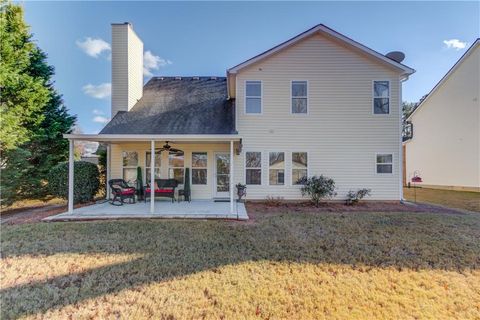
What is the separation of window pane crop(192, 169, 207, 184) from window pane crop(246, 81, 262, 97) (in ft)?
13.4

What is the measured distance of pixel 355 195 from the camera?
33.9ft

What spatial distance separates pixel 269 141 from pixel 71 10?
11075 mm

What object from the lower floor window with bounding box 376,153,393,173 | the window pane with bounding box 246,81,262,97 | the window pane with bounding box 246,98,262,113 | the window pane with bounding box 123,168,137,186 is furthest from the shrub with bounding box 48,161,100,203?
the lower floor window with bounding box 376,153,393,173

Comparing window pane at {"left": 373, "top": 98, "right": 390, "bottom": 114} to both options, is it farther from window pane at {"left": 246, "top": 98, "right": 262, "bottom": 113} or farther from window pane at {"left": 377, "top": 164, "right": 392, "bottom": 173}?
window pane at {"left": 246, "top": 98, "right": 262, "bottom": 113}

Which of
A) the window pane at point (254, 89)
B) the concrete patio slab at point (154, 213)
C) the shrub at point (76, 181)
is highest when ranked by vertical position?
the window pane at point (254, 89)

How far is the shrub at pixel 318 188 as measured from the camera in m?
9.90

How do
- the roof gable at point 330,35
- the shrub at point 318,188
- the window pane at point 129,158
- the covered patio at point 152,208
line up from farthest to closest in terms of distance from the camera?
the window pane at point 129,158
the roof gable at point 330,35
the shrub at point 318,188
the covered patio at point 152,208

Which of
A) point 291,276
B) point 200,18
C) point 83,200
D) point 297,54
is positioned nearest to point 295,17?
point 297,54

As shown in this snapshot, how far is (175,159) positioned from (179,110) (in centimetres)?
254

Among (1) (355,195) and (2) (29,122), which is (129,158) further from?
(1) (355,195)

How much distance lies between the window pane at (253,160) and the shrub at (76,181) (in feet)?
22.2

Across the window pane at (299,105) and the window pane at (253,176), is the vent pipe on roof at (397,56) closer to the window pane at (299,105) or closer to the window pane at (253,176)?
the window pane at (299,105)

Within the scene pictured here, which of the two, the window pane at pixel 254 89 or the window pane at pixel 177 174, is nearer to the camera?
the window pane at pixel 254 89

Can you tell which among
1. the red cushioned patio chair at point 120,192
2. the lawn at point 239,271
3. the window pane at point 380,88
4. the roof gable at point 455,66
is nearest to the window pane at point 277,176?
the lawn at point 239,271
